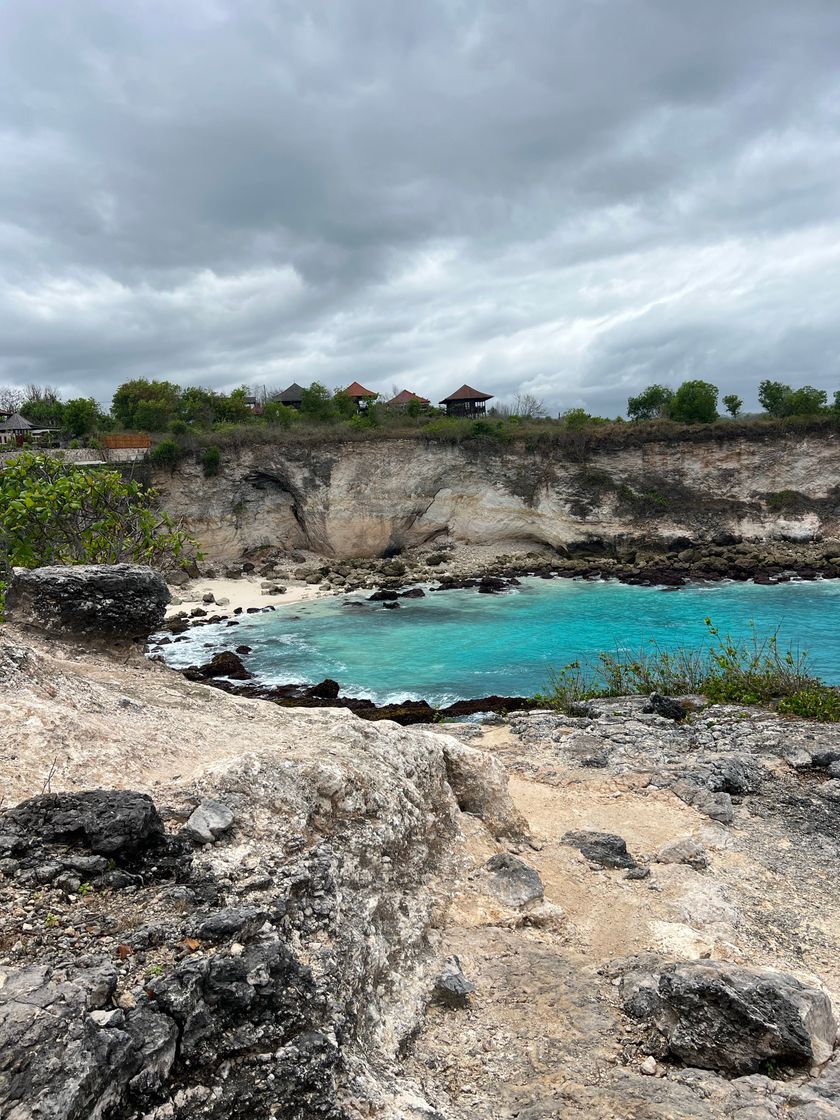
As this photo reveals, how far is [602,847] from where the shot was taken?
714cm

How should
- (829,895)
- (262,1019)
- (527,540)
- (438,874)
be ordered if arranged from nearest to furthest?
(262,1019) < (438,874) < (829,895) < (527,540)

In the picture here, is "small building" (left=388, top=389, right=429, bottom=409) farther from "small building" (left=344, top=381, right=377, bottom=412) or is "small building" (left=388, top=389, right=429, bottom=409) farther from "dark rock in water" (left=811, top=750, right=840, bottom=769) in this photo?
"dark rock in water" (left=811, top=750, right=840, bottom=769)

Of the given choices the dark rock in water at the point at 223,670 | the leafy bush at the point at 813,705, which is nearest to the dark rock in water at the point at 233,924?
the leafy bush at the point at 813,705

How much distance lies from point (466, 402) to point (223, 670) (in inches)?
1549

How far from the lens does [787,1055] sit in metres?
3.92

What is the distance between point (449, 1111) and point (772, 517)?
4120cm

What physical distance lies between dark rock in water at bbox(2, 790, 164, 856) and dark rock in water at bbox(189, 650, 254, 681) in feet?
56.0

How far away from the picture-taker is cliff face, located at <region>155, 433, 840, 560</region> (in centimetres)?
3941

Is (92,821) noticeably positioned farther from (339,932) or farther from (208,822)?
(339,932)

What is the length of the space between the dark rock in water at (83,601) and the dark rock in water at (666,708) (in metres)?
9.60

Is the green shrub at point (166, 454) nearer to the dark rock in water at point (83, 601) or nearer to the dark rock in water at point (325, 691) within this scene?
the dark rock in water at point (325, 691)

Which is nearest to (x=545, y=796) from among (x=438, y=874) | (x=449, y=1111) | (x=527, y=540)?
(x=438, y=874)

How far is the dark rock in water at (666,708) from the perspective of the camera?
12.8 metres

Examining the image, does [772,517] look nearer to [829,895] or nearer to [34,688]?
[829,895]
